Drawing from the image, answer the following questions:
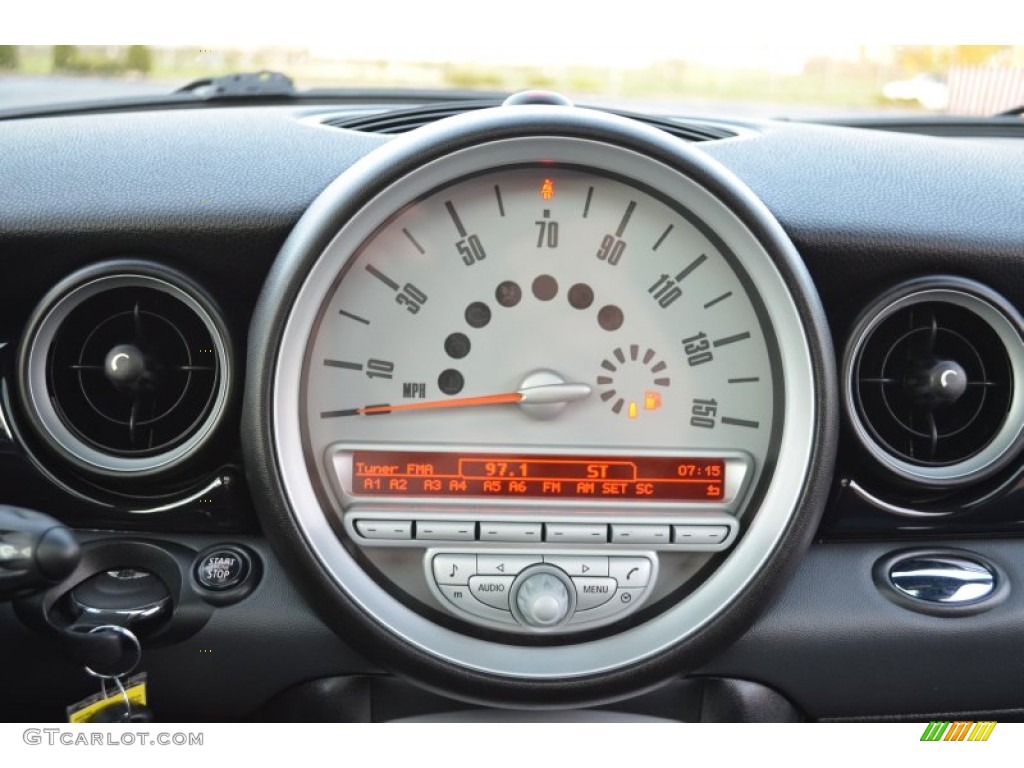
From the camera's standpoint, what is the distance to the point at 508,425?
82.6 inches

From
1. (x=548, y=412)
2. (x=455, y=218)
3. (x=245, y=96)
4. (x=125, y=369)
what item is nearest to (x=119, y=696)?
(x=125, y=369)

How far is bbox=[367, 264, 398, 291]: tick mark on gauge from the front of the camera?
204cm

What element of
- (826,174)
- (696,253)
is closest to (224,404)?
(696,253)

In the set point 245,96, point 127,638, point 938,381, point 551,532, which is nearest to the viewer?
point 127,638

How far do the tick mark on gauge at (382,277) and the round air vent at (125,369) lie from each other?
0.34m

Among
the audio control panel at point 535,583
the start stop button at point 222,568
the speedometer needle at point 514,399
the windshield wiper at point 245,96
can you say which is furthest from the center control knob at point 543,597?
the windshield wiper at point 245,96

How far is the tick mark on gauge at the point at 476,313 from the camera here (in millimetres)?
2068

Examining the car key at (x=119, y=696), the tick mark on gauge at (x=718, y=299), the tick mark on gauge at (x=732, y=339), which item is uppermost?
the tick mark on gauge at (x=718, y=299)

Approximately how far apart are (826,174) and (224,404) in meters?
1.41

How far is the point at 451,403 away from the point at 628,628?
58cm
